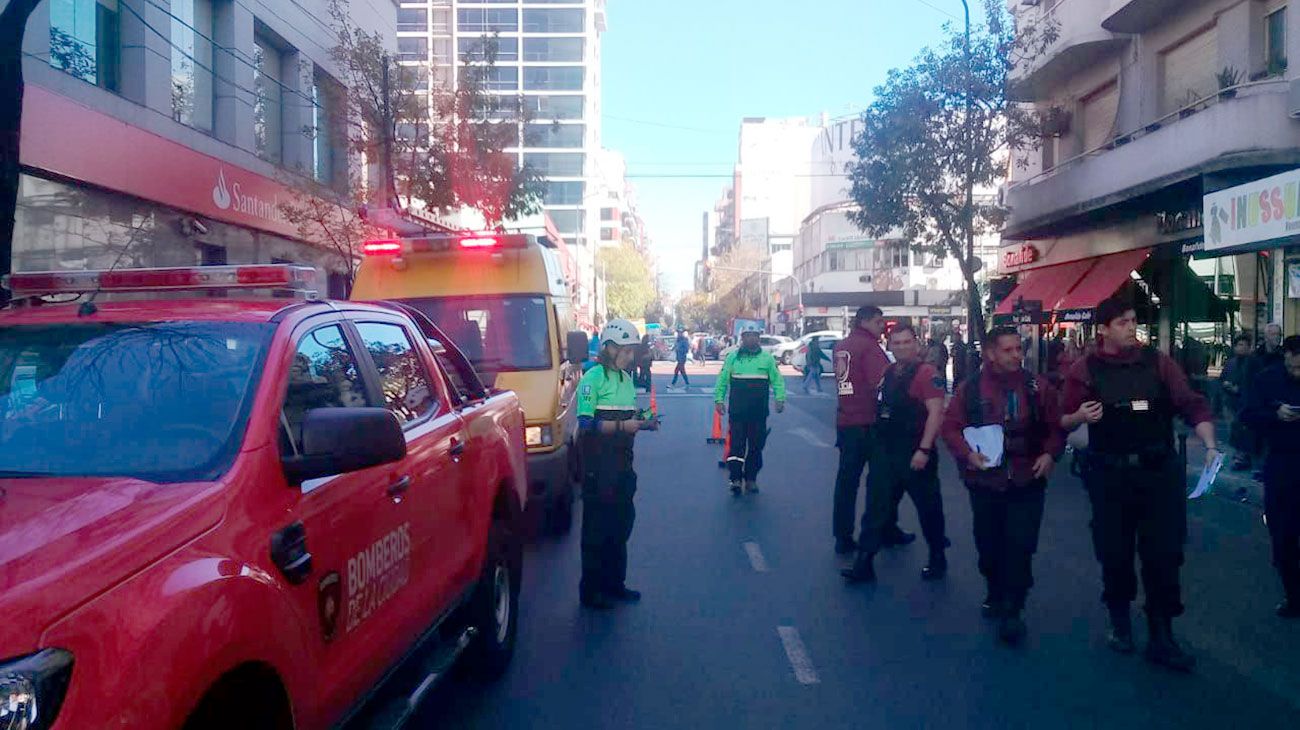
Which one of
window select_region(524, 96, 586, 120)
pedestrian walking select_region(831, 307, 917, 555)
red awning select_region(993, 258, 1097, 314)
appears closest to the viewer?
pedestrian walking select_region(831, 307, 917, 555)

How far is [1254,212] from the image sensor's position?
40.1ft

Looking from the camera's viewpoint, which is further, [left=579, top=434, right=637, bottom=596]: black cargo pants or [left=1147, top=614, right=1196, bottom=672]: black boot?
[left=579, top=434, right=637, bottom=596]: black cargo pants

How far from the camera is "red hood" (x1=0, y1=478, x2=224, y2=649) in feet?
7.21

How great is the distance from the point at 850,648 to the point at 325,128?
59.6 ft

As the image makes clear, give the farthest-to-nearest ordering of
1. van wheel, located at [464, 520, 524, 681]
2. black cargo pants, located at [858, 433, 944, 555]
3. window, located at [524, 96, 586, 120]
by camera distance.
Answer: window, located at [524, 96, 586, 120] < black cargo pants, located at [858, 433, 944, 555] < van wheel, located at [464, 520, 524, 681]

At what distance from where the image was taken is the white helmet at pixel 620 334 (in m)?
A: 7.12

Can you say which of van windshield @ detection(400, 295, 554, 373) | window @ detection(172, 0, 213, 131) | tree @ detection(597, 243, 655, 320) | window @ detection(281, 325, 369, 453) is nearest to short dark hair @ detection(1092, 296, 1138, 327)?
window @ detection(281, 325, 369, 453)

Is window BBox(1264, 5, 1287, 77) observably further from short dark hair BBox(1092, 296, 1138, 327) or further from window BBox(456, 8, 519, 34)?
window BBox(456, 8, 519, 34)

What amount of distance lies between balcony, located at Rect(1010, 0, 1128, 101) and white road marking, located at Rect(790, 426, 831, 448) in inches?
341

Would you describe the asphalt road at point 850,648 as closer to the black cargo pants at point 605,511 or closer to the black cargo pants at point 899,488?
the black cargo pants at point 605,511

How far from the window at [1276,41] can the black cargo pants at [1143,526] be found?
12517mm

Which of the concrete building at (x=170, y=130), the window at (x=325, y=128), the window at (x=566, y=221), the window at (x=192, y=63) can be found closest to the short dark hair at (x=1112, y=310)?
the concrete building at (x=170, y=130)

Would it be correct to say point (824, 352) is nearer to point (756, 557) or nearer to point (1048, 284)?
point (1048, 284)

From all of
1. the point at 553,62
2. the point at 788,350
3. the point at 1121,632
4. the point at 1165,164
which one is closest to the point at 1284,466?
the point at 1121,632
